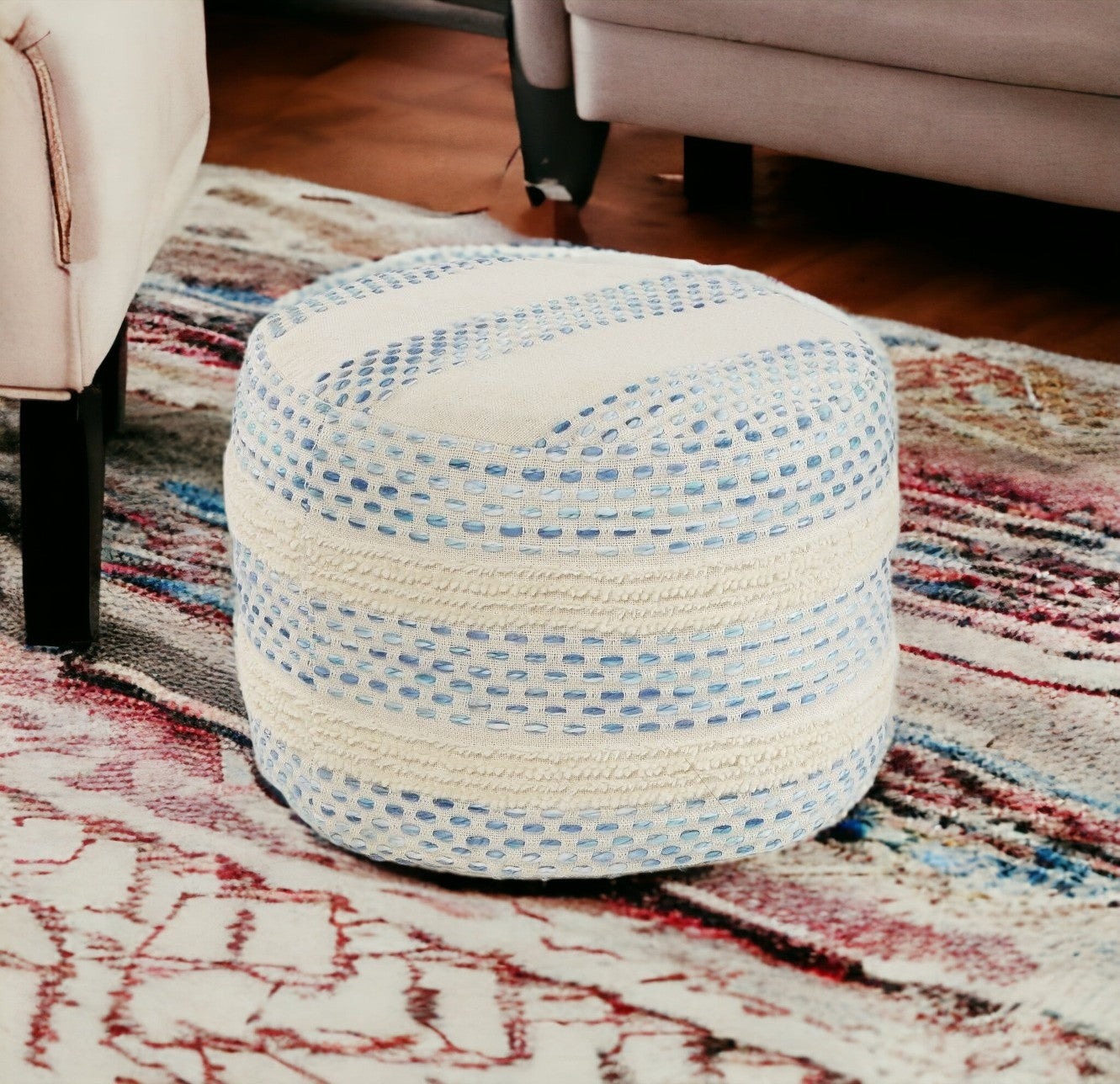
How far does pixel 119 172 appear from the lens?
1.10 metres

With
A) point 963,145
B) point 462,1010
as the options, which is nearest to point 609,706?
point 462,1010

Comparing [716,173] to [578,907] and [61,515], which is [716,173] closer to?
[61,515]

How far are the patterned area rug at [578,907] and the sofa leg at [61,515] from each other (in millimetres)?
31

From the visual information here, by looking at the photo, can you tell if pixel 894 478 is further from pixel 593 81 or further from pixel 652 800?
pixel 593 81

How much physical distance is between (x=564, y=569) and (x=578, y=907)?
0.75 ft

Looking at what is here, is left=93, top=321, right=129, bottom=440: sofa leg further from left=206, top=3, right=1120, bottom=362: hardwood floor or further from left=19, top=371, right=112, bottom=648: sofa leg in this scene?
left=206, top=3, right=1120, bottom=362: hardwood floor

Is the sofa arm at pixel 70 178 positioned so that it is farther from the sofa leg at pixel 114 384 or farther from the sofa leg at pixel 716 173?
the sofa leg at pixel 716 173

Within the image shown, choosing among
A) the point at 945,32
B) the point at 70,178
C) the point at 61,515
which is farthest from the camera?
the point at 945,32

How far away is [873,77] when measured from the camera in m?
1.72

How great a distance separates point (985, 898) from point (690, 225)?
1297 mm

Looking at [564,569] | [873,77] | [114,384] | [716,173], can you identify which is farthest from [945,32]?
[564,569]

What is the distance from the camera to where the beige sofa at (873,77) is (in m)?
1.59

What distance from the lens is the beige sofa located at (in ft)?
5.21

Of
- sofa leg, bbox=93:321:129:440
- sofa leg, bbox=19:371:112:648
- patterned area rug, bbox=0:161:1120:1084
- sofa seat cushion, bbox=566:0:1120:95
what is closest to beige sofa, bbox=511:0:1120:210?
sofa seat cushion, bbox=566:0:1120:95
